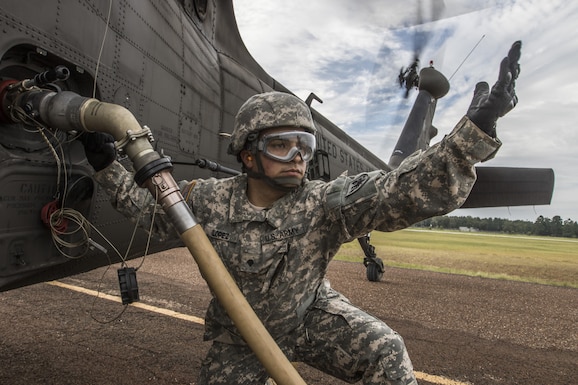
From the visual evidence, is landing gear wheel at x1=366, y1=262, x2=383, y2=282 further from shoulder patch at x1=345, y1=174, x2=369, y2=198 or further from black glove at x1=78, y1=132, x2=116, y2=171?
black glove at x1=78, y1=132, x2=116, y2=171

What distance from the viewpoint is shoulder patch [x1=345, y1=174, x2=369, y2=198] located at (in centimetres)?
211

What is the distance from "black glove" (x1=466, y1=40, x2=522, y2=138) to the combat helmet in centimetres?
92

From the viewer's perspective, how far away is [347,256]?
16.6 metres

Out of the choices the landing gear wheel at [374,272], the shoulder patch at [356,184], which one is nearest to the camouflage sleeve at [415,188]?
the shoulder patch at [356,184]

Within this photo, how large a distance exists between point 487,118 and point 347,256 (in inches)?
598

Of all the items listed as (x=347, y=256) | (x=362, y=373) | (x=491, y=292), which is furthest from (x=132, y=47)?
(x=347, y=256)

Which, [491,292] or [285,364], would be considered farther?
[491,292]

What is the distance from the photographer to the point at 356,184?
2.15 m

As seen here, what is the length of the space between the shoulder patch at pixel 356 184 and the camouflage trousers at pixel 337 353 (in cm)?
70

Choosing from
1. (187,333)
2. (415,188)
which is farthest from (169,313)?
(415,188)

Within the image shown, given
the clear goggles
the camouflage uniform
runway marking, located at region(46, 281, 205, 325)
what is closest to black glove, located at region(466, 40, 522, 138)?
the camouflage uniform

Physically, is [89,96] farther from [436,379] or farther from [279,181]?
[436,379]

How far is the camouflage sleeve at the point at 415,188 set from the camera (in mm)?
1772

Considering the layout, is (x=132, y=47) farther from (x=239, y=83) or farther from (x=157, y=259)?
(x=157, y=259)
